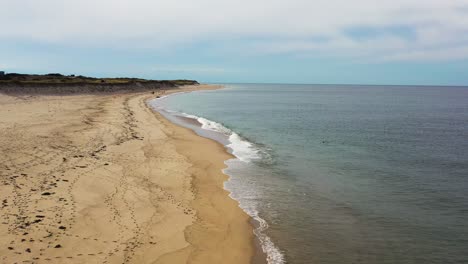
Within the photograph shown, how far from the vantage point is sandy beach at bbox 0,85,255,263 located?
9.54m

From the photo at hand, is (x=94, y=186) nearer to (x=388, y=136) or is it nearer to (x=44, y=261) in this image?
(x=44, y=261)

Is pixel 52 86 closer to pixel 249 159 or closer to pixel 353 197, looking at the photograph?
pixel 249 159

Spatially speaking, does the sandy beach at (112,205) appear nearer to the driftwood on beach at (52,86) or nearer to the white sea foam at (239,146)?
the white sea foam at (239,146)

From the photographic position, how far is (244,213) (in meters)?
13.7

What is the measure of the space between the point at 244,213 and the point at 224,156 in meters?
10.2

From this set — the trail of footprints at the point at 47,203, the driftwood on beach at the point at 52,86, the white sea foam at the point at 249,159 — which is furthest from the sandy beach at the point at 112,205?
the driftwood on beach at the point at 52,86

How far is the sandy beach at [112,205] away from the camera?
9.54 meters

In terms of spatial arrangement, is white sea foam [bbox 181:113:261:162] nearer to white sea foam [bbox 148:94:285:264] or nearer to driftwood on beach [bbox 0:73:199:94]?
white sea foam [bbox 148:94:285:264]

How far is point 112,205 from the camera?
12.7 metres

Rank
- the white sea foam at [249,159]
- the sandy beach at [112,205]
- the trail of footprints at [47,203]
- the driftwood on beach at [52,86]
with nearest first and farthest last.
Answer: the trail of footprints at [47,203]
the sandy beach at [112,205]
the white sea foam at [249,159]
the driftwood on beach at [52,86]

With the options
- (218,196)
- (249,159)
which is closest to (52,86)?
(249,159)

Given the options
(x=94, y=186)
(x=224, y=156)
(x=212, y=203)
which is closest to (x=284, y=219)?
(x=212, y=203)

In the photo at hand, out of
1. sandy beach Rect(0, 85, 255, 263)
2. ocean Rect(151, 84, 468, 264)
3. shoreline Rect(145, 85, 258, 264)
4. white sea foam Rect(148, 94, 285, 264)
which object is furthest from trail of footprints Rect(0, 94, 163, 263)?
ocean Rect(151, 84, 468, 264)

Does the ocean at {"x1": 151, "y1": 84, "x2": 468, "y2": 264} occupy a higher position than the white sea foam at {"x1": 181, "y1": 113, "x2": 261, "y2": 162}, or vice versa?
the ocean at {"x1": 151, "y1": 84, "x2": 468, "y2": 264}
